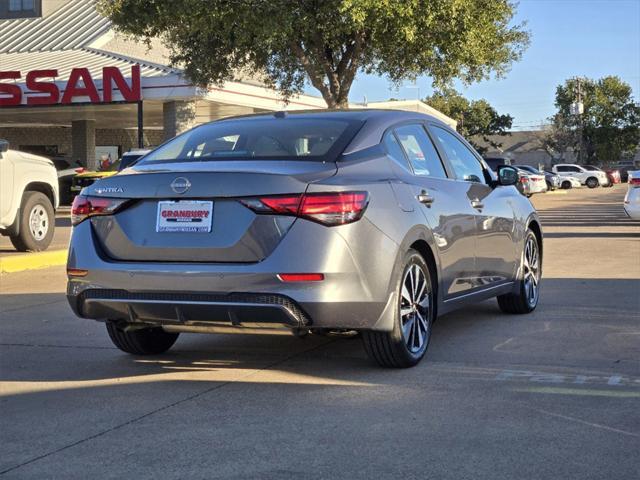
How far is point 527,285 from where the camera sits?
8289 millimetres

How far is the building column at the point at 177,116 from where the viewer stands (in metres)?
32.2

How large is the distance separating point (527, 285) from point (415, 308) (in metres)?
2.44

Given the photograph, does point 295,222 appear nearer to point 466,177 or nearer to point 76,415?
point 76,415

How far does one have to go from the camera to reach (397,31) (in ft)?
80.6

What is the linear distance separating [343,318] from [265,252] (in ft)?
1.89

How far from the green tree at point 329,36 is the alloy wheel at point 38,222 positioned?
10.7 meters

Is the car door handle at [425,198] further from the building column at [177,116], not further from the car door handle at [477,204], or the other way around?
the building column at [177,116]

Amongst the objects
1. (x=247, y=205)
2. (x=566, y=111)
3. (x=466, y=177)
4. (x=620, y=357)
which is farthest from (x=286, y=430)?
(x=566, y=111)

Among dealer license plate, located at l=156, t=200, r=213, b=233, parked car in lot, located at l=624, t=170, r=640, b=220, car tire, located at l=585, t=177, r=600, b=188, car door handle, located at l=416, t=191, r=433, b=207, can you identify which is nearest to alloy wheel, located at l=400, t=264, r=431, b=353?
car door handle, located at l=416, t=191, r=433, b=207

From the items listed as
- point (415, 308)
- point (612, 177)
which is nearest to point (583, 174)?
point (612, 177)

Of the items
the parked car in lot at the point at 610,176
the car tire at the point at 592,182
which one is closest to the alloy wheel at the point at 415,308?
the car tire at the point at 592,182

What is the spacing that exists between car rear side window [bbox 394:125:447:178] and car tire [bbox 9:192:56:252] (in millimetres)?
8450

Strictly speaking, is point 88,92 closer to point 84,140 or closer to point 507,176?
point 84,140

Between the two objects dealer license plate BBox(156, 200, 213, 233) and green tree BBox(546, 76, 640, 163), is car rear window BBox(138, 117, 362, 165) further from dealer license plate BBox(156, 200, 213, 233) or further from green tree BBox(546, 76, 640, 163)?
green tree BBox(546, 76, 640, 163)
